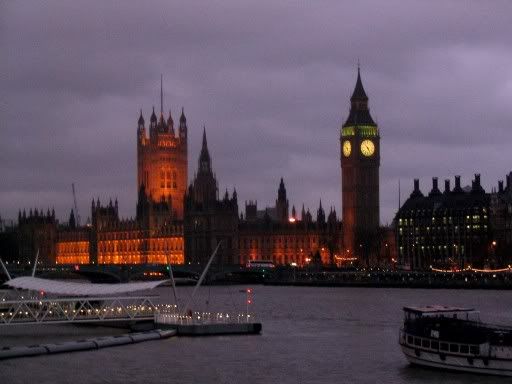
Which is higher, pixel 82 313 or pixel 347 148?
pixel 347 148

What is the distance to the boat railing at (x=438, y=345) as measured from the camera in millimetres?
37169

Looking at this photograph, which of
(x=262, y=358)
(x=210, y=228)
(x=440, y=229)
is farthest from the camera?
(x=210, y=228)

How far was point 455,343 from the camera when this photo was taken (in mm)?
37688

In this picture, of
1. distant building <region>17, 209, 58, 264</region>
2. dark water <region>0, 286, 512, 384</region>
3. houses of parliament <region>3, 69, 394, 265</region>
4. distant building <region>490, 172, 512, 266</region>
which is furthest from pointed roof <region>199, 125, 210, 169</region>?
dark water <region>0, 286, 512, 384</region>

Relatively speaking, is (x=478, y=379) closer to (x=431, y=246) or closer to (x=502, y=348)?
(x=502, y=348)

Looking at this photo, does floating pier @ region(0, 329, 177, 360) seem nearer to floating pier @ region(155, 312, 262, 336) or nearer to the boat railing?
floating pier @ region(155, 312, 262, 336)

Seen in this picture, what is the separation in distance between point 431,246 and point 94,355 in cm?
9314

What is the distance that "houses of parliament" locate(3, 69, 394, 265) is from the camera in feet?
470

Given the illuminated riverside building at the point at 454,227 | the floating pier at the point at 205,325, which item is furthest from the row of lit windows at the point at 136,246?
the floating pier at the point at 205,325

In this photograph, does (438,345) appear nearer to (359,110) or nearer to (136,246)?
(359,110)

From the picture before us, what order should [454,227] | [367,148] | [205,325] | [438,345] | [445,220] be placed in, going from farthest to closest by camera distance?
[367,148]
[445,220]
[454,227]
[205,325]
[438,345]

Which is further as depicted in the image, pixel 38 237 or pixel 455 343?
pixel 38 237

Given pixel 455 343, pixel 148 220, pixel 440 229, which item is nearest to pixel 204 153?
pixel 148 220

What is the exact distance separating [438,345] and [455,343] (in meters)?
0.77
